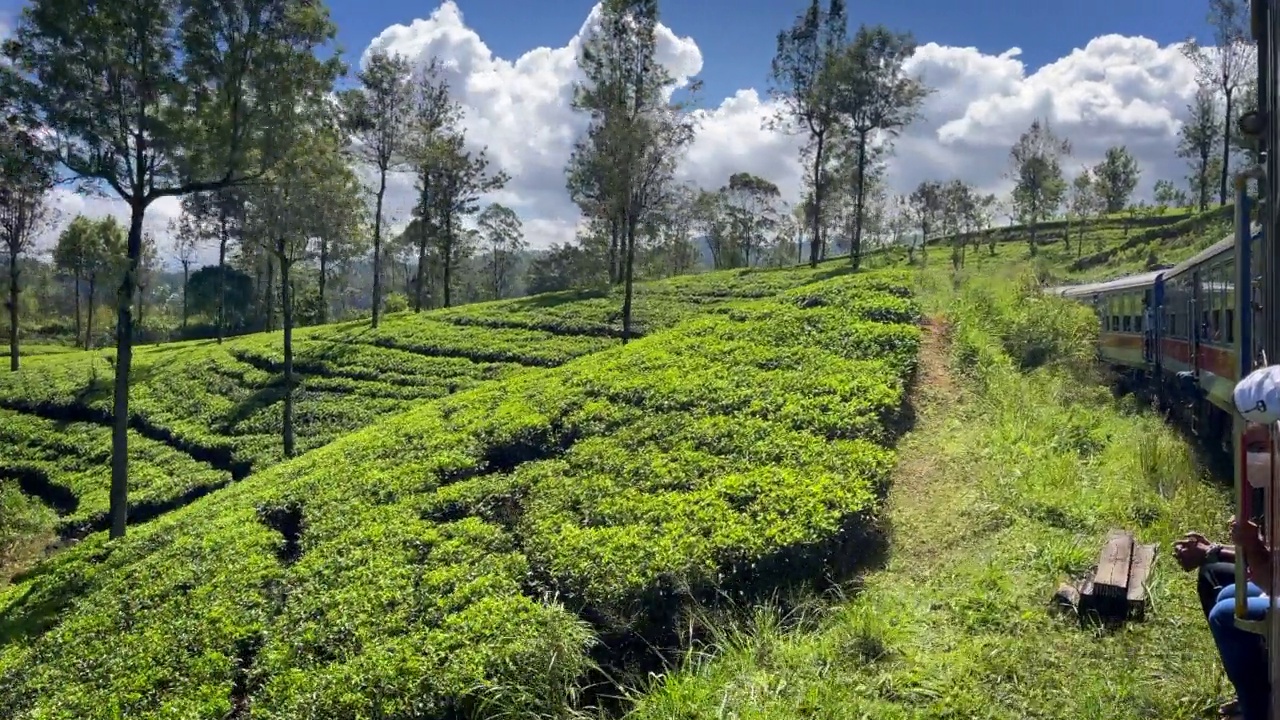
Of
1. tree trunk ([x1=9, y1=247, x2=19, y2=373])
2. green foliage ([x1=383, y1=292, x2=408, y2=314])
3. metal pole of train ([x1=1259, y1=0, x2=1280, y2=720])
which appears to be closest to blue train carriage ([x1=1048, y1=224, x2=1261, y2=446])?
metal pole of train ([x1=1259, y1=0, x2=1280, y2=720])

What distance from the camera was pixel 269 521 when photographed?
35.6 feet

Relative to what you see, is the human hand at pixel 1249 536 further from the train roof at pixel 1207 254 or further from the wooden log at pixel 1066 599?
the train roof at pixel 1207 254

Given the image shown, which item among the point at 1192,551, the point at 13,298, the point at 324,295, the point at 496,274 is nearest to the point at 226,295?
the point at 324,295

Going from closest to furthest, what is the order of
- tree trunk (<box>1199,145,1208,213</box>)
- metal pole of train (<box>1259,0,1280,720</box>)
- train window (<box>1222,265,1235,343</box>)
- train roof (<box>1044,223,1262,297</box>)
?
metal pole of train (<box>1259,0,1280,720</box>)
train window (<box>1222,265,1235,343</box>)
train roof (<box>1044,223,1262,297</box>)
tree trunk (<box>1199,145,1208,213</box>)

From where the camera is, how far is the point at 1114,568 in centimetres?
557

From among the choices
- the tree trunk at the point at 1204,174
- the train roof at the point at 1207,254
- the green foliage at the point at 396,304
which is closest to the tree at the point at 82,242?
the green foliage at the point at 396,304

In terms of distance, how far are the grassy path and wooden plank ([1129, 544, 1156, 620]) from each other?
0.30ft

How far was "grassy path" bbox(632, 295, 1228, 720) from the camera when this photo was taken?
4.74 meters

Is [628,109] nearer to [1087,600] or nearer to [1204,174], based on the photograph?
[1087,600]

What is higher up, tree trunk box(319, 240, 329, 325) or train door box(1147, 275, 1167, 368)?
tree trunk box(319, 240, 329, 325)

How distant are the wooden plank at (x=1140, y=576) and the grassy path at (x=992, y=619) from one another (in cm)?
9

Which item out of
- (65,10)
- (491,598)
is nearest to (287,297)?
(65,10)

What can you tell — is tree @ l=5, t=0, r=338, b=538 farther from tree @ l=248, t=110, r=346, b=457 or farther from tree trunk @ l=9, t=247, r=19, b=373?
tree trunk @ l=9, t=247, r=19, b=373

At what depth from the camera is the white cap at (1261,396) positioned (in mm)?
2373
